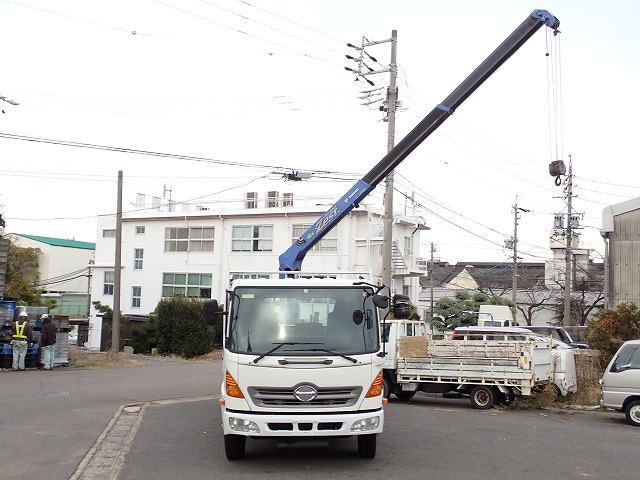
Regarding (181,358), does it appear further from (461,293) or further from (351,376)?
(351,376)

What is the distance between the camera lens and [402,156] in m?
14.7

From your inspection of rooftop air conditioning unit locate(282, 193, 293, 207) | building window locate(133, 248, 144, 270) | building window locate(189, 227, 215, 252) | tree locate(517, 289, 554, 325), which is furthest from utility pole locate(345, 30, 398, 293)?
tree locate(517, 289, 554, 325)

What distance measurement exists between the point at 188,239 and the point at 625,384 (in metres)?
33.2

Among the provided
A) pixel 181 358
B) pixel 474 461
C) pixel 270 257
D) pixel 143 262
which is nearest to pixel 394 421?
pixel 474 461

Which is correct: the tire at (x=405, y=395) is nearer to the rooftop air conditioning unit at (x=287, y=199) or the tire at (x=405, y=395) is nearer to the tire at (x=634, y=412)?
the tire at (x=634, y=412)

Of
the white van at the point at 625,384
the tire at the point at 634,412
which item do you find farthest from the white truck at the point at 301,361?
the tire at the point at 634,412

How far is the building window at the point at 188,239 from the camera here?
42.7 m

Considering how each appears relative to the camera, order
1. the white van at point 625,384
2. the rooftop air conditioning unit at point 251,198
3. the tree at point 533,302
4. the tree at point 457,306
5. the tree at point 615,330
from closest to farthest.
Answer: the white van at point 625,384 → the tree at point 615,330 → the tree at point 457,306 → the rooftop air conditioning unit at point 251,198 → the tree at point 533,302

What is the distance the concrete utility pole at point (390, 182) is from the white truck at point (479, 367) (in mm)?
5509

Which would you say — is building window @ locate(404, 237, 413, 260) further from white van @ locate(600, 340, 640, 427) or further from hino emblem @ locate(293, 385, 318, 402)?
hino emblem @ locate(293, 385, 318, 402)

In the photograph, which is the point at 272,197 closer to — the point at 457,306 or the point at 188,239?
the point at 188,239

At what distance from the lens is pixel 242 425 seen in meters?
8.87

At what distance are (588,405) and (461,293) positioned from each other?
22716 millimetres

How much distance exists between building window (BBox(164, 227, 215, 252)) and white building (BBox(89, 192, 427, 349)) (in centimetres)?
6
